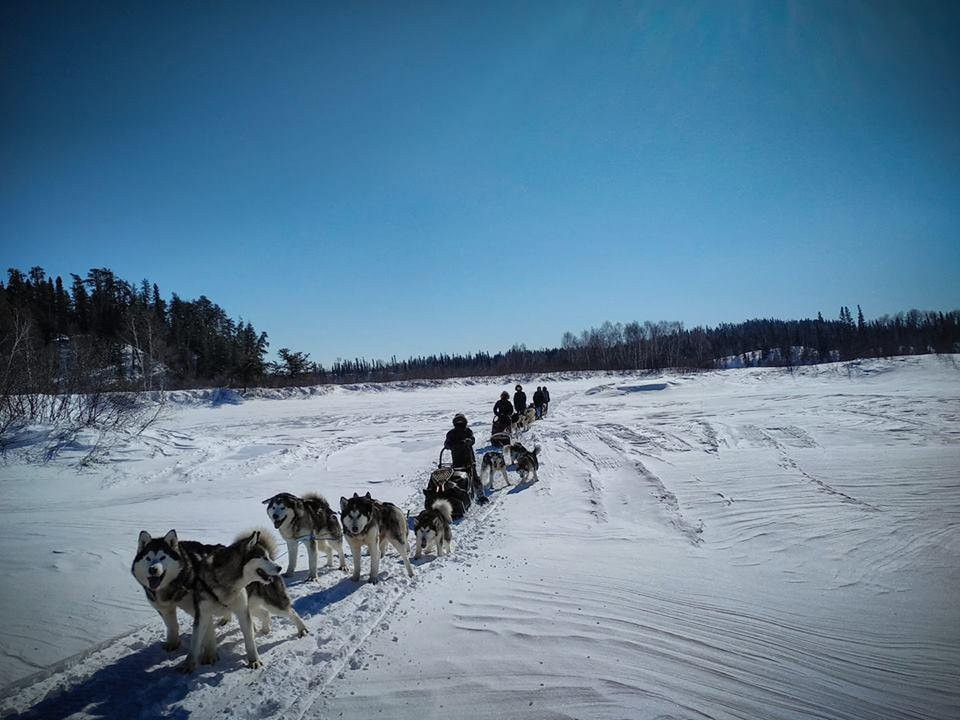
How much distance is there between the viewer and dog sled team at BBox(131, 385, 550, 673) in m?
3.43

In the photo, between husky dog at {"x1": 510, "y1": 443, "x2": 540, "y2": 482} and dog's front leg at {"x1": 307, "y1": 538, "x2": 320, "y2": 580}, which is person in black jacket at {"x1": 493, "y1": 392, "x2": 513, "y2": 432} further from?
dog's front leg at {"x1": 307, "y1": 538, "x2": 320, "y2": 580}

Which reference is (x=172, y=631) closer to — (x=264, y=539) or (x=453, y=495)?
(x=264, y=539)

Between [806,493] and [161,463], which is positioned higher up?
[161,463]

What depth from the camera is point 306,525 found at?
17.6ft

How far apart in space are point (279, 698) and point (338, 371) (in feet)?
385

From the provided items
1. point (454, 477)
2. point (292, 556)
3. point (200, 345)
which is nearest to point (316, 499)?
point (292, 556)

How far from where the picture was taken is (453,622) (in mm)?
4254

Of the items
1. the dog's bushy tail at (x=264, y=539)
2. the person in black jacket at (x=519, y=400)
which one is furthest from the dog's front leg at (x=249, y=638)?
the person in black jacket at (x=519, y=400)

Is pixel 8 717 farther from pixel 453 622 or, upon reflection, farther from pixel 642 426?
pixel 642 426

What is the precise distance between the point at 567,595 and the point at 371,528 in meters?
2.60

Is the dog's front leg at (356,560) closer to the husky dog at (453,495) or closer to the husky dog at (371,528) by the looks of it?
the husky dog at (371,528)

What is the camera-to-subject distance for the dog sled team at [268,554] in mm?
3430

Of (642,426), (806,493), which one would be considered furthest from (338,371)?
(806,493)

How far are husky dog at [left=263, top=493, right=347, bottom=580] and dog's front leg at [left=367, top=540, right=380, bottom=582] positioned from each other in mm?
610
